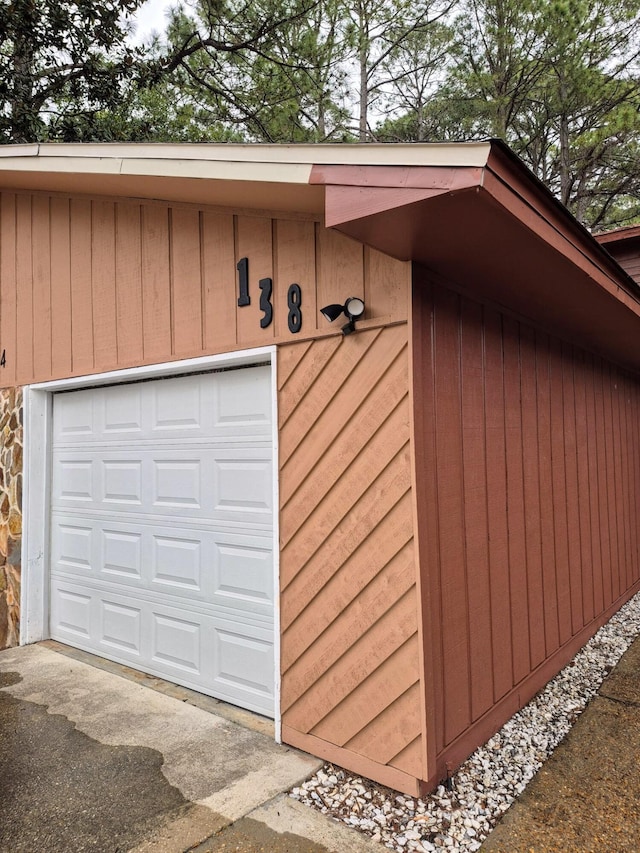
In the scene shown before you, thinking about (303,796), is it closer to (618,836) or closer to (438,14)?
(618,836)

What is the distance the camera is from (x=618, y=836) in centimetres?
233

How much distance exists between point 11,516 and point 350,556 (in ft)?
11.2

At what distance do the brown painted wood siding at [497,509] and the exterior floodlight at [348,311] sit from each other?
0.28 metres

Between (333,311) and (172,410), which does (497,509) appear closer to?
(333,311)

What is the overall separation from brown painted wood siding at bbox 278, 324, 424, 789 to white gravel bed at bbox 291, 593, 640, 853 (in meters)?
0.10

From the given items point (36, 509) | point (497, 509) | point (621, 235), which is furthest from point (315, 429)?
point (621, 235)

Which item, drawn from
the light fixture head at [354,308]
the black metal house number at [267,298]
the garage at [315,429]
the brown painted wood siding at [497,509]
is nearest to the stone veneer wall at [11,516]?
the garage at [315,429]

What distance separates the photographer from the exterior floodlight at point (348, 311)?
273 centimetres

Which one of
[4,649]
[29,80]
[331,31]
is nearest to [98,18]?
[29,80]

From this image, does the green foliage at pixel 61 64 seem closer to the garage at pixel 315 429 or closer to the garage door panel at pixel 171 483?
the garage at pixel 315 429

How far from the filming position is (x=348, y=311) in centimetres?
Result: 276

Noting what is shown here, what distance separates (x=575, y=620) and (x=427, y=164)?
3586mm

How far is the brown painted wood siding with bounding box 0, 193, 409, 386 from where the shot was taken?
114 inches

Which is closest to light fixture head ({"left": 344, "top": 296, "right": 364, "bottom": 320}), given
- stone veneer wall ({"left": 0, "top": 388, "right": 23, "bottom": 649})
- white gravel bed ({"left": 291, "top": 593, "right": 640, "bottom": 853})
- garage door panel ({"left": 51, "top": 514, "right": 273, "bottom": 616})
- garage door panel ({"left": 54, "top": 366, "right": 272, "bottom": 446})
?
garage door panel ({"left": 54, "top": 366, "right": 272, "bottom": 446})
